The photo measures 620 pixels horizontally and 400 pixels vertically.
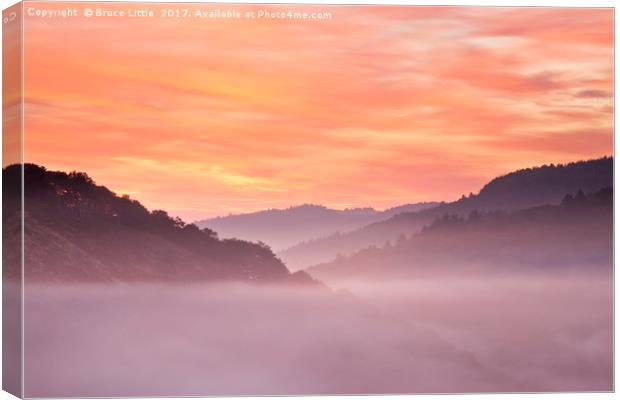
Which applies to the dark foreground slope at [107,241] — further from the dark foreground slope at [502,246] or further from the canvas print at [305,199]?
the dark foreground slope at [502,246]

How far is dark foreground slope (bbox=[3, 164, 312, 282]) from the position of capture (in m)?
15.7

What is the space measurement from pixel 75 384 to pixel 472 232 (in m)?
5.44

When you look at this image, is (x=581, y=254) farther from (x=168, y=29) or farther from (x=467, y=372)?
(x=168, y=29)

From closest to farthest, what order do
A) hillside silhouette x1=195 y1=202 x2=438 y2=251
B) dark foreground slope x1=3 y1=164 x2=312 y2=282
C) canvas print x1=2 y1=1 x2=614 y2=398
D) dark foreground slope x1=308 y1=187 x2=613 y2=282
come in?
1. dark foreground slope x1=3 y1=164 x2=312 y2=282
2. canvas print x1=2 y1=1 x2=614 y2=398
3. hillside silhouette x1=195 y1=202 x2=438 y2=251
4. dark foreground slope x1=308 y1=187 x2=613 y2=282

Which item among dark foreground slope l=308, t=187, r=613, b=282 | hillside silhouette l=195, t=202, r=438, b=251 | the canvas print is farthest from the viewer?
dark foreground slope l=308, t=187, r=613, b=282

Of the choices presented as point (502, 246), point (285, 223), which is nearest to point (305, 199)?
point (285, 223)

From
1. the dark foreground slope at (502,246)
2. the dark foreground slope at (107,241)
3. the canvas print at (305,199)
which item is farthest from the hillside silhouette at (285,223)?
the dark foreground slope at (502,246)

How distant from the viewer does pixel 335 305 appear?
644 inches

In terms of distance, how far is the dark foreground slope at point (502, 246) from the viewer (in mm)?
16562

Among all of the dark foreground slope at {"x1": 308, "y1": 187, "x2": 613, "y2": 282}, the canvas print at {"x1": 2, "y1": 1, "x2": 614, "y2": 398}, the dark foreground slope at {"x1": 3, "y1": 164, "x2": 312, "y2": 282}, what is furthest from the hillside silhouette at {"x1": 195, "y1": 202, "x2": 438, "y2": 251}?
the dark foreground slope at {"x1": 308, "y1": 187, "x2": 613, "y2": 282}

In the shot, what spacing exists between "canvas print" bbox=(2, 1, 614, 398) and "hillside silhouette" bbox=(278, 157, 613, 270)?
0.03 m

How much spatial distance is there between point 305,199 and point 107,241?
256 cm

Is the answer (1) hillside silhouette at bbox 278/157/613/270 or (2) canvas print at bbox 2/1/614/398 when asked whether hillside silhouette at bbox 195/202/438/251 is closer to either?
(2) canvas print at bbox 2/1/614/398

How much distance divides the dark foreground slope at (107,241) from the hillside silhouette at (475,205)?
2.17 ft
